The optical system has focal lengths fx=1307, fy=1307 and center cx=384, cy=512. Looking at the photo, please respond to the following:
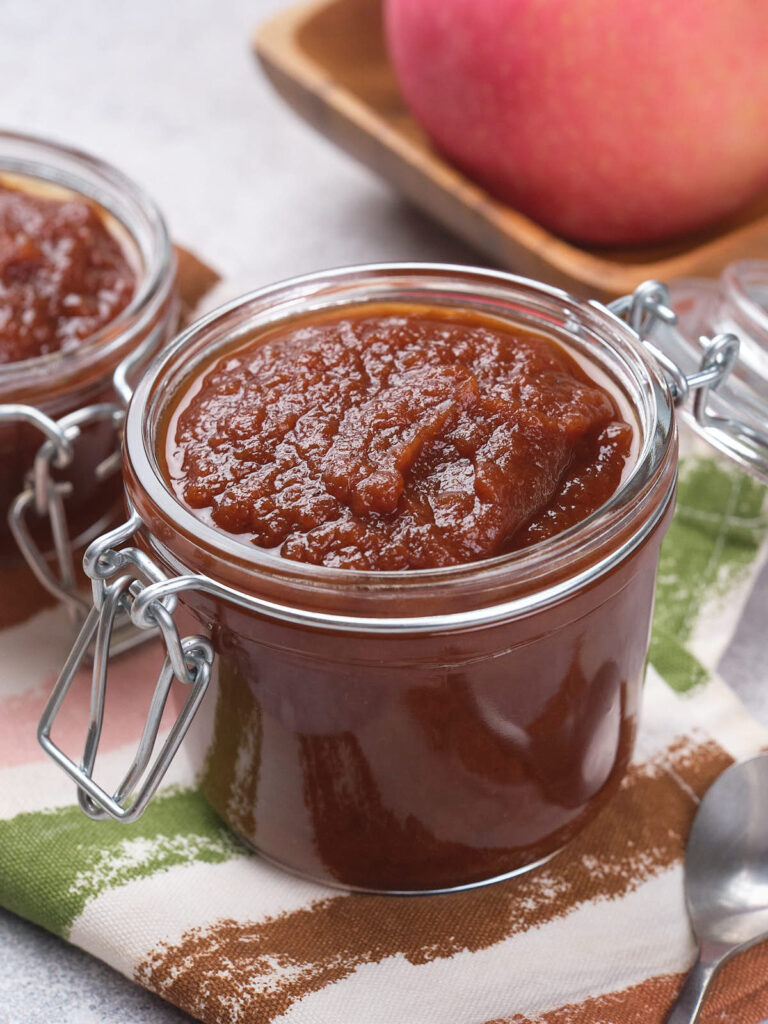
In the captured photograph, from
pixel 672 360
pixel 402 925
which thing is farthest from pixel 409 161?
pixel 402 925

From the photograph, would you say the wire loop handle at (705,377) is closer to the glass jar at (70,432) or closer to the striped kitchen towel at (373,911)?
the striped kitchen towel at (373,911)

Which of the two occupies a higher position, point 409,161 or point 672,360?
point 672,360

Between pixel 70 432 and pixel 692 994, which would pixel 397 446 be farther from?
pixel 692 994

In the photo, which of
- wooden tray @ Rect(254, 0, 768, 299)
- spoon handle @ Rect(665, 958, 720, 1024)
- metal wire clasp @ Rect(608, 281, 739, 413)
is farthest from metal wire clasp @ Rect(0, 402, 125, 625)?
spoon handle @ Rect(665, 958, 720, 1024)

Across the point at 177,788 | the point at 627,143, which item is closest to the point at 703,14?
the point at 627,143

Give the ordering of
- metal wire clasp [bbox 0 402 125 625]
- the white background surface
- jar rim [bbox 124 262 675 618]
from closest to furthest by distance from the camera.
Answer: jar rim [bbox 124 262 675 618]
metal wire clasp [bbox 0 402 125 625]
the white background surface

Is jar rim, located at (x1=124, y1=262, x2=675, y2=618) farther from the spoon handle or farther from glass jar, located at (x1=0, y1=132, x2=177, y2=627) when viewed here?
the spoon handle
